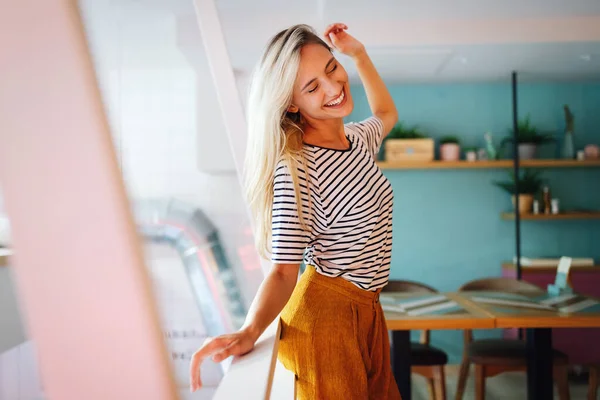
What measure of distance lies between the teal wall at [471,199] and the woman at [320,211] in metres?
3.77

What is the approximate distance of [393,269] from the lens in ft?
16.1

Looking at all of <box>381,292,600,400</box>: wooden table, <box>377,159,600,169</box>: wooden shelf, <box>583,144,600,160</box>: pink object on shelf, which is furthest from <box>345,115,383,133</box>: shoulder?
<box>583,144,600,160</box>: pink object on shelf

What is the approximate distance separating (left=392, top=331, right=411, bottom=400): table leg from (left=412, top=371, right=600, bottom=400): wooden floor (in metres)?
1.52

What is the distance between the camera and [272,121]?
1122 millimetres

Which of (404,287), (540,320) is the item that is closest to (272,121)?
(540,320)

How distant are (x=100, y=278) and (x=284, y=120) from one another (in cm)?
97

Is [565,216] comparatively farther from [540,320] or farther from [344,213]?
[344,213]

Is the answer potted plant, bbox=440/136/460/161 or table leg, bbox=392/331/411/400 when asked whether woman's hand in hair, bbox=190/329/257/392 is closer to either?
table leg, bbox=392/331/411/400

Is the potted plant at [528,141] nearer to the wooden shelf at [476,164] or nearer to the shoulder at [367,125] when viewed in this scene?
the wooden shelf at [476,164]

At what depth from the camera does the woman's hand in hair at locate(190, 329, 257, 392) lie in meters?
0.73

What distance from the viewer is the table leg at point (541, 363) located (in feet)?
8.50

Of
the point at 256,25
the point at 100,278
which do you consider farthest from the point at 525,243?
the point at 100,278

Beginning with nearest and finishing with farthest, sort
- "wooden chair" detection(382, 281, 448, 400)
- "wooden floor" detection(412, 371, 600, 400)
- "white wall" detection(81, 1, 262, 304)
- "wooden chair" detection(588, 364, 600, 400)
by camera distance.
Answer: "wooden chair" detection(588, 364, 600, 400) → "wooden chair" detection(382, 281, 448, 400) → "wooden floor" detection(412, 371, 600, 400) → "white wall" detection(81, 1, 262, 304)

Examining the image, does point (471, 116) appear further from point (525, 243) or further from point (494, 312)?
point (494, 312)
